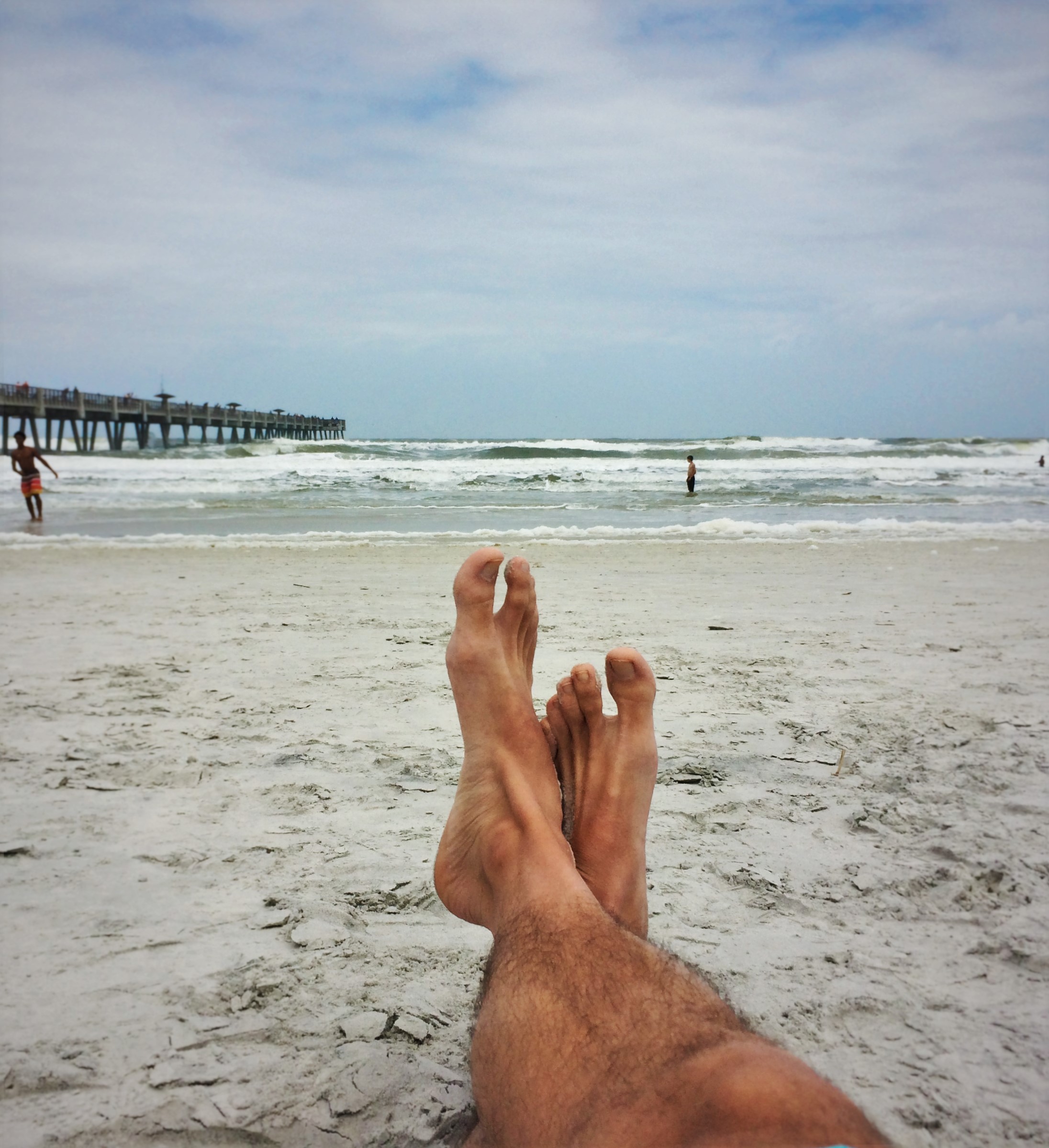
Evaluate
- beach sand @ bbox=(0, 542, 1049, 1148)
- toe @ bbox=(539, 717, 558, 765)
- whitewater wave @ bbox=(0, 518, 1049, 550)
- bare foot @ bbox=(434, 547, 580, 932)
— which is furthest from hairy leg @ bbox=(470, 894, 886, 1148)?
whitewater wave @ bbox=(0, 518, 1049, 550)

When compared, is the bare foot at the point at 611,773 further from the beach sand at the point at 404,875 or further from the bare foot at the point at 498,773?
the beach sand at the point at 404,875

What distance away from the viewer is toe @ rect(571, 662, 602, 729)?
1.53m

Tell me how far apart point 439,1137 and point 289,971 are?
A: 1.27 ft

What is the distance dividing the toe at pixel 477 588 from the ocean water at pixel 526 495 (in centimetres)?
584

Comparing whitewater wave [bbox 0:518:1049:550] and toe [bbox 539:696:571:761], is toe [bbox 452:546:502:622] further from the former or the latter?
whitewater wave [bbox 0:518:1049:550]

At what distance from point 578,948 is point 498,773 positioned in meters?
0.46

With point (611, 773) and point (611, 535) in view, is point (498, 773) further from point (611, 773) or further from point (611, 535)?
point (611, 535)

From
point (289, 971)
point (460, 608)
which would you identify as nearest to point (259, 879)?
point (289, 971)

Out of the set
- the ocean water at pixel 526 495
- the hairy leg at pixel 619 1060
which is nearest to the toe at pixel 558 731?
the hairy leg at pixel 619 1060

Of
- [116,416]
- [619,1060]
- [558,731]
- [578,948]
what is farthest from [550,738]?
[116,416]

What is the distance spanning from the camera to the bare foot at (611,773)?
1.25 m

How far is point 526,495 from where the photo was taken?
46.4 feet

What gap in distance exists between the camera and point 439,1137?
3.29 feet

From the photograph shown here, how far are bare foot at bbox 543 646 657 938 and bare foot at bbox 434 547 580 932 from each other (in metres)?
0.04
